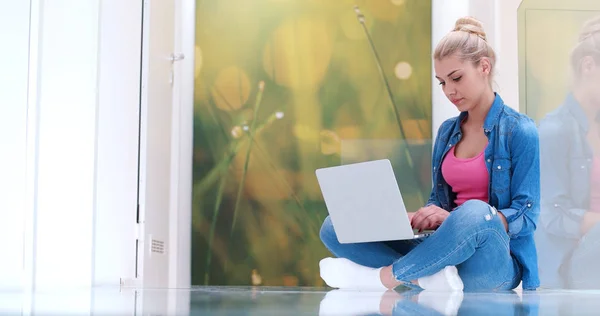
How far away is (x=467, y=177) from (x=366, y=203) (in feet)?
1.05

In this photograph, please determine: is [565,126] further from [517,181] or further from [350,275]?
[350,275]

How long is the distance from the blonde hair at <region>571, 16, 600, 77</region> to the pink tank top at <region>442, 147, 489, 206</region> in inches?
56.5

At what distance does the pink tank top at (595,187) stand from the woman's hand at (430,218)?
144 centimetres

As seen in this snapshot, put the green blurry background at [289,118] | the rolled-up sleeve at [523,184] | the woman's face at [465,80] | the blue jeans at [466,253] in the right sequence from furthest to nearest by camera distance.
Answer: the green blurry background at [289,118], the woman's face at [465,80], the rolled-up sleeve at [523,184], the blue jeans at [466,253]

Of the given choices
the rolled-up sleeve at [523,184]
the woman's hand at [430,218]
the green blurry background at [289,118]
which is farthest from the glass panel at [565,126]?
the woman's hand at [430,218]

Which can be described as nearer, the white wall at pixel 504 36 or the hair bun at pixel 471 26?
the hair bun at pixel 471 26

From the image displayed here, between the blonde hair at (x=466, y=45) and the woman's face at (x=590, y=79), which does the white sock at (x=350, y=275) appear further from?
the woman's face at (x=590, y=79)

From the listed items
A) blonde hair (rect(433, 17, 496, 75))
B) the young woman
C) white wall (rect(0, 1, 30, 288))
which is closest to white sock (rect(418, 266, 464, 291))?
the young woman

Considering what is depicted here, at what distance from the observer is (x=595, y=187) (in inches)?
137

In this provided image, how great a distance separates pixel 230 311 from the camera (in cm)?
104

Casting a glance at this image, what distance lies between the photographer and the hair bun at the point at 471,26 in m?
2.49

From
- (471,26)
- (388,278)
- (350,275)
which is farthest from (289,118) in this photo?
(388,278)

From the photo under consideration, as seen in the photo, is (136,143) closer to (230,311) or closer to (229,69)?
(229,69)

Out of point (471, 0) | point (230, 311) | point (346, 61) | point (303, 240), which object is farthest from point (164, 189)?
point (230, 311)
